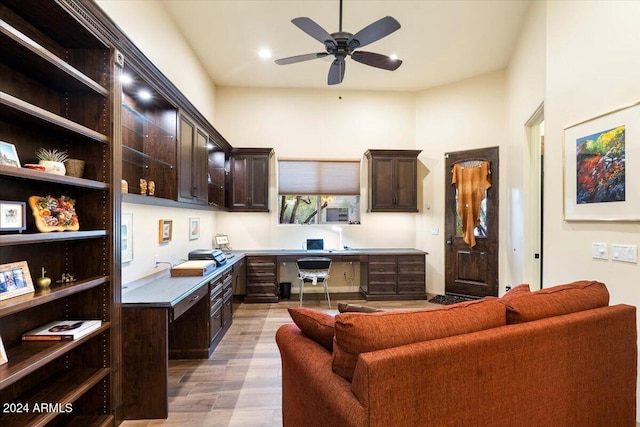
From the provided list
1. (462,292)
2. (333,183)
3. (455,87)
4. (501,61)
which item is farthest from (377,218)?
(501,61)

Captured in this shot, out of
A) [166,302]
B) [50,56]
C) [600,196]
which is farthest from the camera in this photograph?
[600,196]

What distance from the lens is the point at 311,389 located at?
4.66ft

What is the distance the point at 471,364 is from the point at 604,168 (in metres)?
2.04

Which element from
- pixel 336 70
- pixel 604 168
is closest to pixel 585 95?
pixel 604 168

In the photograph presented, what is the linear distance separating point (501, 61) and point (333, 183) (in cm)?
331

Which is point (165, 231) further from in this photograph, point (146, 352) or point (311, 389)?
point (311, 389)

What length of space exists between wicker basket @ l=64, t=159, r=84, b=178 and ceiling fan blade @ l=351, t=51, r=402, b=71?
259 centimetres

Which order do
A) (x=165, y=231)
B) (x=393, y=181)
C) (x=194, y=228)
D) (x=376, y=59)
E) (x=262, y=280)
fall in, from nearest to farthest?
(x=376, y=59) < (x=165, y=231) < (x=194, y=228) < (x=262, y=280) < (x=393, y=181)

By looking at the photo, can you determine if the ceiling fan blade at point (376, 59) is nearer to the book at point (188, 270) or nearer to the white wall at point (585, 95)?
→ the white wall at point (585, 95)

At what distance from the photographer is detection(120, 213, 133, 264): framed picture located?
2.56 m

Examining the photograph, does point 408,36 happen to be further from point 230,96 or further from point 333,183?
point 230,96

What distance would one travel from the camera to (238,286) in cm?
532

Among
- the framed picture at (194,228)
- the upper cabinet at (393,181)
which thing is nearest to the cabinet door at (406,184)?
the upper cabinet at (393,181)

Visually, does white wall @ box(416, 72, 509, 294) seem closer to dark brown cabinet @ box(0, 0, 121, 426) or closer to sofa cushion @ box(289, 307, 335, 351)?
sofa cushion @ box(289, 307, 335, 351)
